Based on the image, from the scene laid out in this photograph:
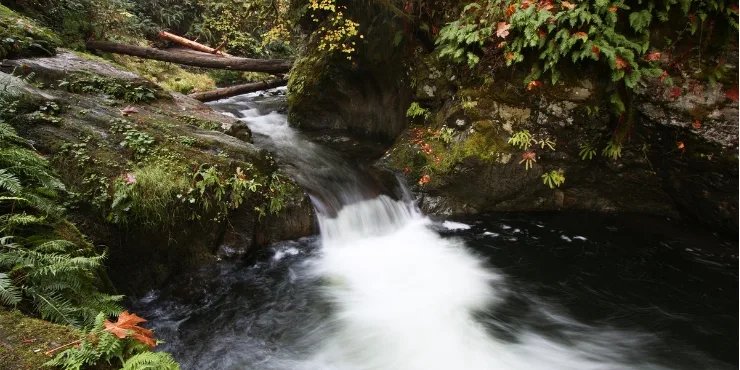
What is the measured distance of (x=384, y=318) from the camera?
17.4ft

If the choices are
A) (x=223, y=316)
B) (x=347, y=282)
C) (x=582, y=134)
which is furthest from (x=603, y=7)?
(x=223, y=316)

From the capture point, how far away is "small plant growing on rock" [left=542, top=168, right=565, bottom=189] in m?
7.67

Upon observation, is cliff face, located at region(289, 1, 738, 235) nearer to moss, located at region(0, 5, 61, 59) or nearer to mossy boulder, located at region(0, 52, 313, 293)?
mossy boulder, located at region(0, 52, 313, 293)

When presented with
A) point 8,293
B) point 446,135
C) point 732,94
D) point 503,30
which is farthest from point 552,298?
point 8,293

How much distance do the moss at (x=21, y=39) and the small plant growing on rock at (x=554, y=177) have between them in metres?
9.59

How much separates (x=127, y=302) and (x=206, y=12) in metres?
16.3

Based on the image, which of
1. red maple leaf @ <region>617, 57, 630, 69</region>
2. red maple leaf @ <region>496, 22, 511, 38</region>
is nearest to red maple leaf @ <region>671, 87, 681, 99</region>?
red maple leaf @ <region>617, 57, 630, 69</region>

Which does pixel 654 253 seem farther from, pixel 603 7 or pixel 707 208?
pixel 603 7

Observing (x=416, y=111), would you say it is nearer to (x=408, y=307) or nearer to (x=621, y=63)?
(x=621, y=63)

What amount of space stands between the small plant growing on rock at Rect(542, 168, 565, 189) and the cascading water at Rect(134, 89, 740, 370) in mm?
2194

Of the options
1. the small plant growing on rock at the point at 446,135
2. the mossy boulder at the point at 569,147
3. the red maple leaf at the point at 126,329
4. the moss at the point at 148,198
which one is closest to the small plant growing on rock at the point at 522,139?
the mossy boulder at the point at 569,147

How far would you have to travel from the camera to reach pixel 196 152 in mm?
6027

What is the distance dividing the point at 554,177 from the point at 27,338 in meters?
7.74

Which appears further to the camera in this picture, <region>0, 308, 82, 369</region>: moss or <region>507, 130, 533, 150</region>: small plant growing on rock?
<region>507, 130, 533, 150</region>: small plant growing on rock
